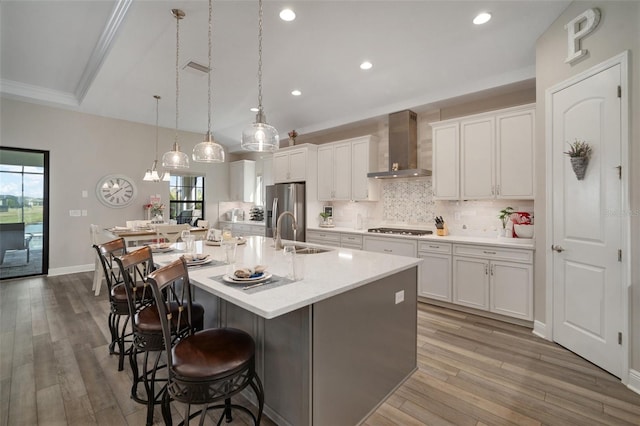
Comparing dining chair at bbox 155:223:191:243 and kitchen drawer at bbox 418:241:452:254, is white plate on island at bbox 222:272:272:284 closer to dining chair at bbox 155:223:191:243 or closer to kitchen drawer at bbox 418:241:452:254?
kitchen drawer at bbox 418:241:452:254

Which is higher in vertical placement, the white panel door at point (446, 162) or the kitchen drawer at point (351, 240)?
the white panel door at point (446, 162)

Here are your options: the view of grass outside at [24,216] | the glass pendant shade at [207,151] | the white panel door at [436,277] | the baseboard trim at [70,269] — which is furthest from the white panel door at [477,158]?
the view of grass outside at [24,216]

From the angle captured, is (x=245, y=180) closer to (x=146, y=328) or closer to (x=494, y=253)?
(x=494, y=253)

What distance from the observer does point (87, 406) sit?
1947 millimetres

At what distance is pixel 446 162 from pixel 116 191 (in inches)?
245

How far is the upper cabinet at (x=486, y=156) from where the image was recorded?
3.36 m

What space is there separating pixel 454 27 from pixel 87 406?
4.40 m

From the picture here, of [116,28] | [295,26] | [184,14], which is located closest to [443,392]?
[295,26]

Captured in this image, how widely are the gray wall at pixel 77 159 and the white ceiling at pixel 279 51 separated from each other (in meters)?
0.37

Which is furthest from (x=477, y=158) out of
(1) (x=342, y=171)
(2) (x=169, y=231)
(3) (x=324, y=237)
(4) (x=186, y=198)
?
(4) (x=186, y=198)

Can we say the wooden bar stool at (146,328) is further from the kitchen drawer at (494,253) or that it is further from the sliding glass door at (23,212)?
the sliding glass door at (23,212)

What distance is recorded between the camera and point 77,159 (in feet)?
18.3

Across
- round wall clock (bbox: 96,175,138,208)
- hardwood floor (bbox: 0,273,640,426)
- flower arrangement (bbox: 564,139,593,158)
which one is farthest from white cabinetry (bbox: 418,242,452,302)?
round wall clock (bbox: 96,175,138,208)

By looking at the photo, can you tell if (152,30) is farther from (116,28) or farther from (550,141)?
(550,141)
